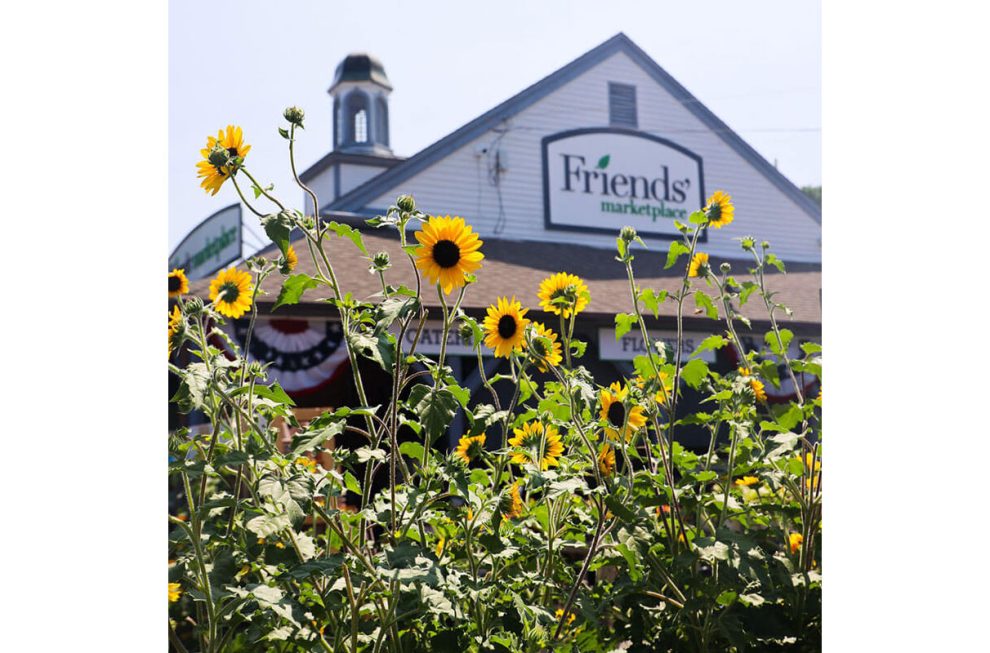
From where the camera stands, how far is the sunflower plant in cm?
99

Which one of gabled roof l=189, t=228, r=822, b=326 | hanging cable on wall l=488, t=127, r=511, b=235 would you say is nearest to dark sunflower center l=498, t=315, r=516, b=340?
gabled roof l=189, t=228, r=822, b=326

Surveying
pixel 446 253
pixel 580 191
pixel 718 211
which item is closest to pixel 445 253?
pixel 446 253

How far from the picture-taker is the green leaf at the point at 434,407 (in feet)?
3.11

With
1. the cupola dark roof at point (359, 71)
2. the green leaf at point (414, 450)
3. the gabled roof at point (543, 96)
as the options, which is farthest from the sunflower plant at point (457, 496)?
the cupola dark roof at point (359, 71)

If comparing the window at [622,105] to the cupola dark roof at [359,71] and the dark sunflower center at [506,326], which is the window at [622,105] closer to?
the cupola dark roof at [359,71]

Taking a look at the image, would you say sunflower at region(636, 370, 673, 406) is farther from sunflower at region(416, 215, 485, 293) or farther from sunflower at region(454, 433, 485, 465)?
sunflower at region(416, 215, 485, 293)

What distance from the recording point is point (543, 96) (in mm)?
8617
